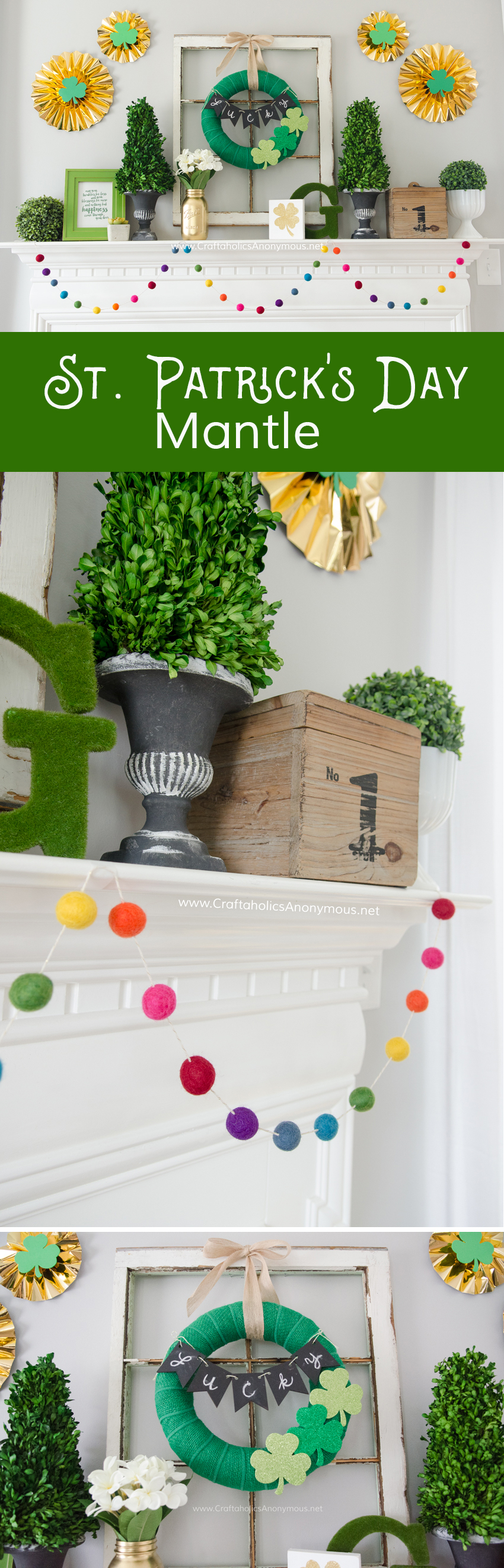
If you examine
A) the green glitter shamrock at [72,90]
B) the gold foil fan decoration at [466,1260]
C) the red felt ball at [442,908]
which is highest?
the green glitter shamrock at [72,90]

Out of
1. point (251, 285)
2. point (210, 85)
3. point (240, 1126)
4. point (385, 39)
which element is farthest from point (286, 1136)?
point (385, 39)

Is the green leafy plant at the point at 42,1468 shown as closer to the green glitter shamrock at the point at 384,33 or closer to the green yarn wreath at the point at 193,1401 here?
the green yarn wreath at the point at 193,1401

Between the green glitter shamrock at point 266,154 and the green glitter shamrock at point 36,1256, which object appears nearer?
the green glitter shamrock at point 36,1256

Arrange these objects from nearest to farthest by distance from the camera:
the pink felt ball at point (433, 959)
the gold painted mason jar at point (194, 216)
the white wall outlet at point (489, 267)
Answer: the pink felt ball at point (433, 959)
the gold painted mason jar at point (194, 216)
the white wall outlet at point (489, 267)

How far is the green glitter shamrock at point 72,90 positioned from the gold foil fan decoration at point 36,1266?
134 cm

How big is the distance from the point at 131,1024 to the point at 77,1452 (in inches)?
12.9

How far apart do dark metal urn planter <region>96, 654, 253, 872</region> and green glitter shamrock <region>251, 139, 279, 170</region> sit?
2.66 feet

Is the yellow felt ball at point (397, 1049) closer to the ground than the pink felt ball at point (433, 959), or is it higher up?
closer to the ground

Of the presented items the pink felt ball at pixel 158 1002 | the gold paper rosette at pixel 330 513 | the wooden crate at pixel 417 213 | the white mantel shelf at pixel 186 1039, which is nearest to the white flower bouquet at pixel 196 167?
the wooden crate at pixel 417 213

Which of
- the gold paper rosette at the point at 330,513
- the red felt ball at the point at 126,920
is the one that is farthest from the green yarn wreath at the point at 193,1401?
the gold paper rosette at the point at 330,513

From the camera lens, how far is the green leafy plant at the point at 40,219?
1.05 meters

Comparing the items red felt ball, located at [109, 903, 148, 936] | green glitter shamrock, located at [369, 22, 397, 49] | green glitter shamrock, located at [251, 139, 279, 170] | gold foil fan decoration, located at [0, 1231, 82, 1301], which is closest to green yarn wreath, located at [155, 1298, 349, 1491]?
gold foil fan decoration, located at [0, 1231, 82, 1301]

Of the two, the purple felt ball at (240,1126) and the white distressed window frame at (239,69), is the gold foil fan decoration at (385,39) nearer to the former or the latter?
the white distressed window frame at (239,69)

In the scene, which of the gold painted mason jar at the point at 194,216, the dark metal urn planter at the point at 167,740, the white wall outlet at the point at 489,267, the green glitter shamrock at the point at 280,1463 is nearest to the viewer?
the green glitter shamrock at the point at 280,1463
